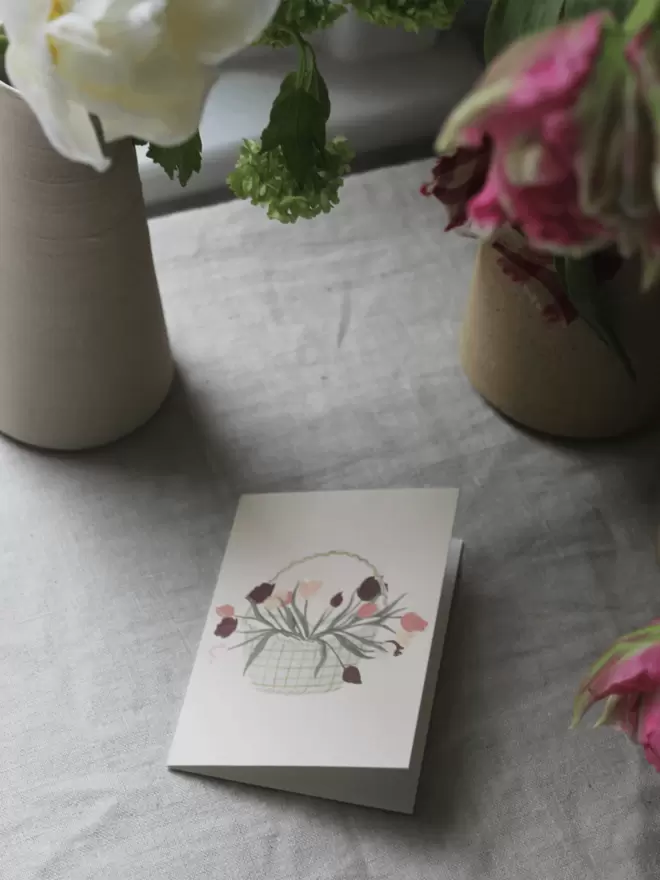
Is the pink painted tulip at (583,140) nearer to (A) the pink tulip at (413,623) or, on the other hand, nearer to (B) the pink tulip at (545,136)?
(B) the pink tulip at (545,136)

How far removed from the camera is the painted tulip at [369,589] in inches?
21.8

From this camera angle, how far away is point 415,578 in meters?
0.55

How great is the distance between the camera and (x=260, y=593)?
0.56m

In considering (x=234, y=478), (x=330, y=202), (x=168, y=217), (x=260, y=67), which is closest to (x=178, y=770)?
(x=234, y=478)

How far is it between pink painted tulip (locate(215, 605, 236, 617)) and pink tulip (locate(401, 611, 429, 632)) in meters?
0.09

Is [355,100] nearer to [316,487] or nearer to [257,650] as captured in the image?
[316,487]

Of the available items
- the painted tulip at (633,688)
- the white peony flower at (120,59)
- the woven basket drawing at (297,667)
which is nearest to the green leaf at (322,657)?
the woven basket drawing at (297,667)

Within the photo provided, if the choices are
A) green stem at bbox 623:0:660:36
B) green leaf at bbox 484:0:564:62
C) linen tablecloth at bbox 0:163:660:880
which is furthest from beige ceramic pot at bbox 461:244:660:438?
green stem at bbox 623:0:660:36

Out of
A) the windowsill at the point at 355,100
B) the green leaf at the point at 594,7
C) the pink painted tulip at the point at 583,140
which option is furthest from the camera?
the windowsill at the point at 355,100

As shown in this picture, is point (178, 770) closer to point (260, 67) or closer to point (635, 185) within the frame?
point (635, 185)

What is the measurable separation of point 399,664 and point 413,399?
195mm

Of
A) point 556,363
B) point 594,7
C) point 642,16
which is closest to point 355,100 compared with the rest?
point 556,363

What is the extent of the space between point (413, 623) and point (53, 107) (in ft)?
1.05

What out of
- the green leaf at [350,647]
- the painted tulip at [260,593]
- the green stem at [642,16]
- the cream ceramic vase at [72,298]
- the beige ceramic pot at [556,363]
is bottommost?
the green leaf at [350,647]
